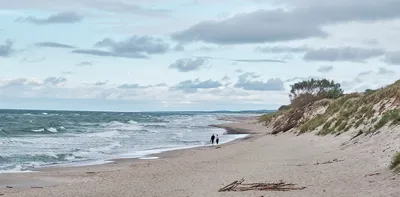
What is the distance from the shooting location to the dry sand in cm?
1430

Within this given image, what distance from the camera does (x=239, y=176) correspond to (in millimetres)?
19016

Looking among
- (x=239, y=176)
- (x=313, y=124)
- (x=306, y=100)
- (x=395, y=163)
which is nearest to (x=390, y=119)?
(x=239, y=176)

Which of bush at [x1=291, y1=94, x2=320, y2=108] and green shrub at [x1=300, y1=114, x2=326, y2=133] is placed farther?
bush at [x1=291, y1=94, x2=320, y2=108]

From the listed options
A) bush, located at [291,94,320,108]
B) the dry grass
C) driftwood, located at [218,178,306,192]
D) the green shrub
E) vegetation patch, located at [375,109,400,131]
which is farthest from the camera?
bush, located at [291,94,320,108]

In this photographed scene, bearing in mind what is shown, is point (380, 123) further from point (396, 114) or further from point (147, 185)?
point (147, 185)

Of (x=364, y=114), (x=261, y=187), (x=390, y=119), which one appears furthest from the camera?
(x=364, y=114)

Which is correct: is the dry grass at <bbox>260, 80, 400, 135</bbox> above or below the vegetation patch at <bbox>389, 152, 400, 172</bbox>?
above

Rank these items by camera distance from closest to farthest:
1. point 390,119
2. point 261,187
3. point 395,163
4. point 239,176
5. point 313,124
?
point 395,163 → point 261,187 → point 239,176 → point 390,119 → point 313,124

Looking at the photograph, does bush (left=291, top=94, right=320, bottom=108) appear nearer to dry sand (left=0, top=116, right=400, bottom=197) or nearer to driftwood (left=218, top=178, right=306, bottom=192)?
dry sand (left=0, top=116, right=400, bottom=197)

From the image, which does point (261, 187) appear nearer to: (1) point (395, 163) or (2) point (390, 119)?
(1) point (395, 163)

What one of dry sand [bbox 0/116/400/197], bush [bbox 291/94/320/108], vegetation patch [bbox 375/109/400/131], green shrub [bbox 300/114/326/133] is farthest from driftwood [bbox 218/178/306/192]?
bush [bbox 291/94/320/108]

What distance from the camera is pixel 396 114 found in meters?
24.0

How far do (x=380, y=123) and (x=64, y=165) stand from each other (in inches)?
607

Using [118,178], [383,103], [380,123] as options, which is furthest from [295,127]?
[118,178]
